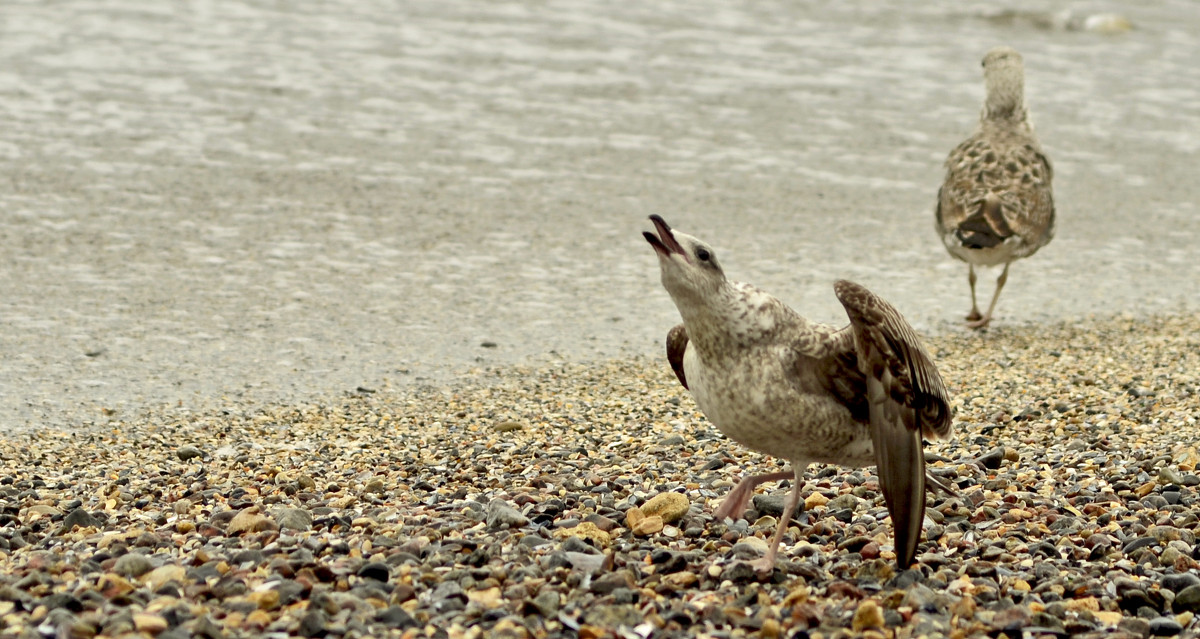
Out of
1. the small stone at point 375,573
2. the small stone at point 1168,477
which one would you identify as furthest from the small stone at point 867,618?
the small stone at point 1168,477

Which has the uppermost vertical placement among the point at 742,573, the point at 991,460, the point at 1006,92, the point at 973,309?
the point at 1006,92

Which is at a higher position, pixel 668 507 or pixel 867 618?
pixel 867 618

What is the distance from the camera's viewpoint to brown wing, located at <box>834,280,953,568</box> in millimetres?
4852

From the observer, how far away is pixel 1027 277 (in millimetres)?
11688

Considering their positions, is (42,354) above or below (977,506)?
below

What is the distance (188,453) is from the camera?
6816 millimetres

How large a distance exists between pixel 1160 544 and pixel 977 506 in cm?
78

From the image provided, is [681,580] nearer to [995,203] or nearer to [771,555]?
[771,555]

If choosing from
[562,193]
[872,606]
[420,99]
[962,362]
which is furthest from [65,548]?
[420,99]

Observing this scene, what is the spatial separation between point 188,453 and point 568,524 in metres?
2.30

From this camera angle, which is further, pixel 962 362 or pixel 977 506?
pixel 962 362

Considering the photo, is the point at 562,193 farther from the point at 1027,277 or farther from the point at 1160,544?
the point at 1160,544

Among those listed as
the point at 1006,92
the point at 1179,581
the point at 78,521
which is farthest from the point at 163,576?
the point at 1006,92

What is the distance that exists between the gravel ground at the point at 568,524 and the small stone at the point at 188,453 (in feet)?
0.05
